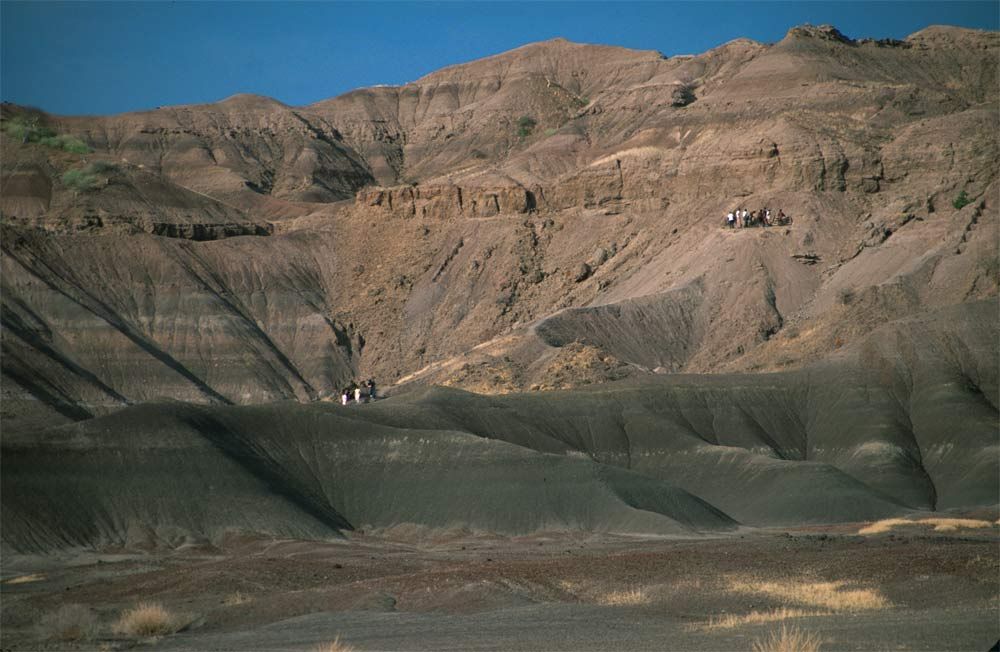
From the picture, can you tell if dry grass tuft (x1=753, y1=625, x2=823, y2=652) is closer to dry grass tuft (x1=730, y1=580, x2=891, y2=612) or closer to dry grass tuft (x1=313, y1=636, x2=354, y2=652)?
dry grass tuft (x1=730, y1=580, x2=891, y2=612)

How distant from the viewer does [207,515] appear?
61.8m

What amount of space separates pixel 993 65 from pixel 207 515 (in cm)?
10256

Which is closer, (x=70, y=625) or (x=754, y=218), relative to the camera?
(x=70, y=625)

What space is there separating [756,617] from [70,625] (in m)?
17.4

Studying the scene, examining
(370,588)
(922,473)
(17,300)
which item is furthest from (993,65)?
(370,588)

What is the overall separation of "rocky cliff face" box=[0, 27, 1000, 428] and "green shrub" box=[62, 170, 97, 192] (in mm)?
659

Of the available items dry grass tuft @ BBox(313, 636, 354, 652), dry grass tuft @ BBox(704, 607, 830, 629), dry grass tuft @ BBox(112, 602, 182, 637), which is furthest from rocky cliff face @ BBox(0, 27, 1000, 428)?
dry grass tuft @ BBox(704, 607, 830, 629)

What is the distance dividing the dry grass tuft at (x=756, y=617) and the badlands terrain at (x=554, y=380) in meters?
0.23

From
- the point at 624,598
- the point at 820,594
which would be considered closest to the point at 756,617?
the point at 820,594

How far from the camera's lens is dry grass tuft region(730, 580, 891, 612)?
33.1 m

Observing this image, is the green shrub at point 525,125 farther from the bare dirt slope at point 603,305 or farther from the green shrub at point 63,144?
the green shrub at point 63,144

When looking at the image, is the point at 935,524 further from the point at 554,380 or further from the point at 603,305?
the point at 603,305

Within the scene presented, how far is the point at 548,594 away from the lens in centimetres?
3919

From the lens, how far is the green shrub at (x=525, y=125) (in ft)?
561
